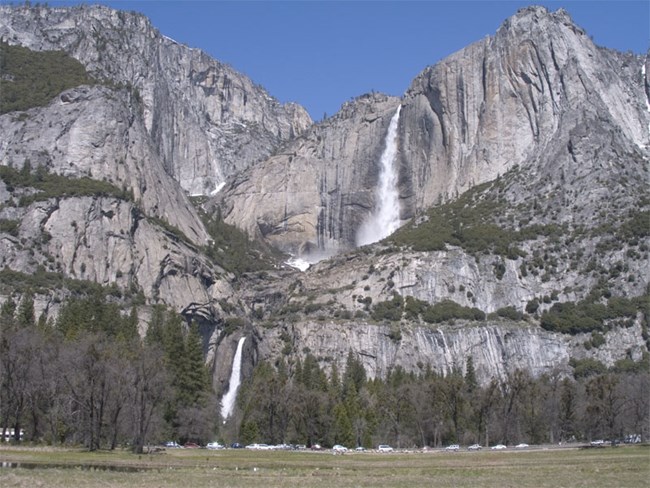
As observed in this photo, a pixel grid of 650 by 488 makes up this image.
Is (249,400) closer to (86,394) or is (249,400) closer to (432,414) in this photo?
(432,414)

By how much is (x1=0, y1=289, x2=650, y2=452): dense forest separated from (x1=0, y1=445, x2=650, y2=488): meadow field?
64.2 ft

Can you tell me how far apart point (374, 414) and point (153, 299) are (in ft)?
206

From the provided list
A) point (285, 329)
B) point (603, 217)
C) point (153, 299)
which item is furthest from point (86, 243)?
point (603, 217)

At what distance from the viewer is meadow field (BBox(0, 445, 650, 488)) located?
47.4m

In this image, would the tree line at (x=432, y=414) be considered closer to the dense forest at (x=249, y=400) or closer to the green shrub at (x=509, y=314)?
the dense forest at (x=249, y=400)

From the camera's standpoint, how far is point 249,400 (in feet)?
450

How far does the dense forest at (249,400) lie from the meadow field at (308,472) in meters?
19.6

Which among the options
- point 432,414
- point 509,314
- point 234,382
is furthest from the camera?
point 509,314

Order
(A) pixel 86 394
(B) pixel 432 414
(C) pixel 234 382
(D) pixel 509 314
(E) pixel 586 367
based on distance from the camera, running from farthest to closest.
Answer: (D) pixel 509 314 < (C) pixel 234 382 < (E) pixel 586 367 < (B) pixel 432 414 < (A) pixel 86 394

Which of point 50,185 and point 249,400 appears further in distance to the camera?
point 50,185

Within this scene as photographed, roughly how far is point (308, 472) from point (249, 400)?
263 ft

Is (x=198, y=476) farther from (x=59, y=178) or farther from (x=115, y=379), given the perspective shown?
(x=59, y=178)

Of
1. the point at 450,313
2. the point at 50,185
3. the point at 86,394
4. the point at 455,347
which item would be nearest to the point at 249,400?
the point at 86,394

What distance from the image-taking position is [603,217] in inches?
7682
